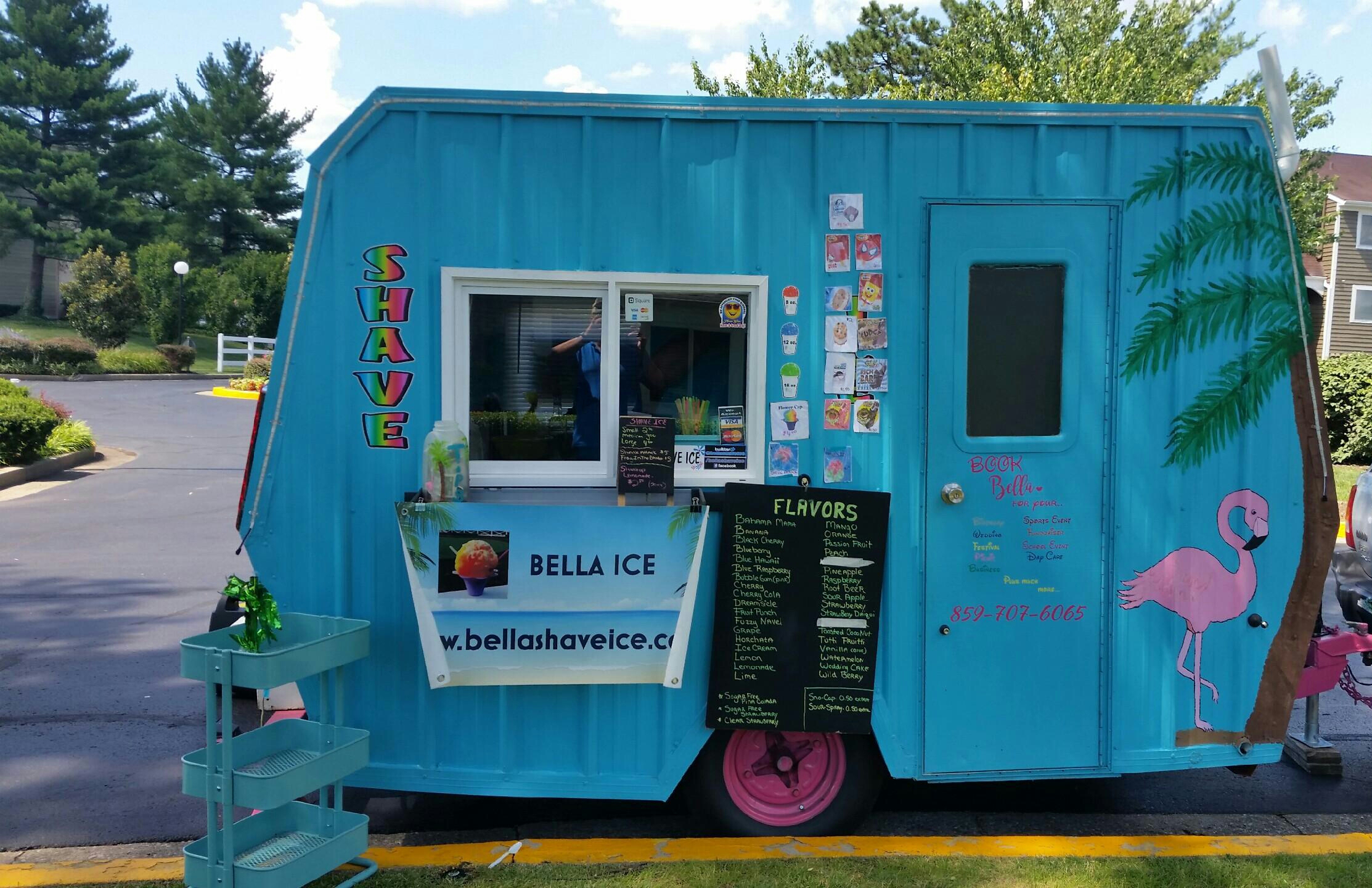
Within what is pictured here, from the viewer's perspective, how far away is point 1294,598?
3947 mm

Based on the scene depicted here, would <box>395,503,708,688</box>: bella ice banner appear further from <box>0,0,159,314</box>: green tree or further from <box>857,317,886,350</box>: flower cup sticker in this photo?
<box>0,0,159,314</box>: green tree

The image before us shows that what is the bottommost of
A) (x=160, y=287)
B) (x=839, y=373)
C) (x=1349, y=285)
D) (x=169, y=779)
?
(x=169, y=779)

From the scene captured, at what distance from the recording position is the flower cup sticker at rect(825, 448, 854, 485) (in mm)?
3805

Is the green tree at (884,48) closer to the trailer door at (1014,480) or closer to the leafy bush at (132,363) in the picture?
the leafy bush at (132,363)

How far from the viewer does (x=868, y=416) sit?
3809mm

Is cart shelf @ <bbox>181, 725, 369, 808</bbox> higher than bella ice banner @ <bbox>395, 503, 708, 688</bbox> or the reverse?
the reverse

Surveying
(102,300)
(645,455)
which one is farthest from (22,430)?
(102,300)

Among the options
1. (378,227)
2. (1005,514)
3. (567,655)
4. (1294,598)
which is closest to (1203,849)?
(1294,598)

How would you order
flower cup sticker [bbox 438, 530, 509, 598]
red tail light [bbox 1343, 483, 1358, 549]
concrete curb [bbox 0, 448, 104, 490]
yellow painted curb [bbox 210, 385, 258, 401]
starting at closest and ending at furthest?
flower cup sticker [bbox 438, 530, 509, 598], red tail light [bbox 1343, 483, 1358, 549], concrete curb [bbox 0, 448, 104, 490], yellow painted curb [bbox 210, 385, 258, 401]

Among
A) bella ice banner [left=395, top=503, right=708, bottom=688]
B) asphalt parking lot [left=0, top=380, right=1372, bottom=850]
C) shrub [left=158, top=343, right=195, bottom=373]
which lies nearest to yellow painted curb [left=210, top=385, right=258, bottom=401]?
shrub [left=158, top=343, right=195, bottom=373]

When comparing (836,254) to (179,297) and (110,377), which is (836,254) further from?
(179,297)

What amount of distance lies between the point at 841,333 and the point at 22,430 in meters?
14.3

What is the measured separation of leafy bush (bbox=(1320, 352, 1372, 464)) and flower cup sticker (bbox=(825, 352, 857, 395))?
15656mm

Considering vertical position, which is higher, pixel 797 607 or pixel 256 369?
pixel 256 369
